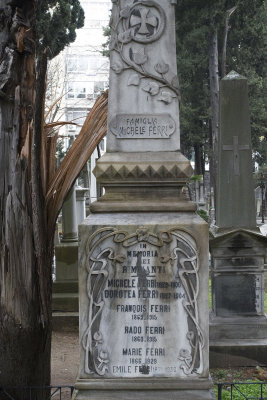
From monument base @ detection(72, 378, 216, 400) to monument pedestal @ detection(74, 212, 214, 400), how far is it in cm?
→ 2

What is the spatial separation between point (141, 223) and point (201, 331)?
0.91 meters

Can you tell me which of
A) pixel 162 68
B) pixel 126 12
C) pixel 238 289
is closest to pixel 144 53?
pixel 162 68

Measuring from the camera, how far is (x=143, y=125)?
446 centimetres

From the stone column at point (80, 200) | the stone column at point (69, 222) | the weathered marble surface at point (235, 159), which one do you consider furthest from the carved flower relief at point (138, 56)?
the stone column at point (80, 200)

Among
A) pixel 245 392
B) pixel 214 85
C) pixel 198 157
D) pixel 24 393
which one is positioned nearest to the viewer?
pixel 24 393

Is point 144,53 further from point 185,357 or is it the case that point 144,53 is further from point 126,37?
point 185,357

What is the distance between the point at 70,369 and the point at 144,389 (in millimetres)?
3861

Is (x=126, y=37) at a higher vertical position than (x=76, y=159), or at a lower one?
higher

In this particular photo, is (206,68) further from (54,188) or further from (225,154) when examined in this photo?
(54,188)

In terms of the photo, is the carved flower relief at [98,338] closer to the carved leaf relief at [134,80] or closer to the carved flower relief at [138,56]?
the carved leaf relief at [134,80]

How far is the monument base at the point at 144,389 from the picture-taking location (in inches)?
160

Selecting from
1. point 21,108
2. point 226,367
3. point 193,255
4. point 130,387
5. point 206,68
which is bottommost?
point 226,367

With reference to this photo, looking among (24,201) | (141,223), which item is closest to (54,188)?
(24,201)

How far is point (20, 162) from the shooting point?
477 centimetres
